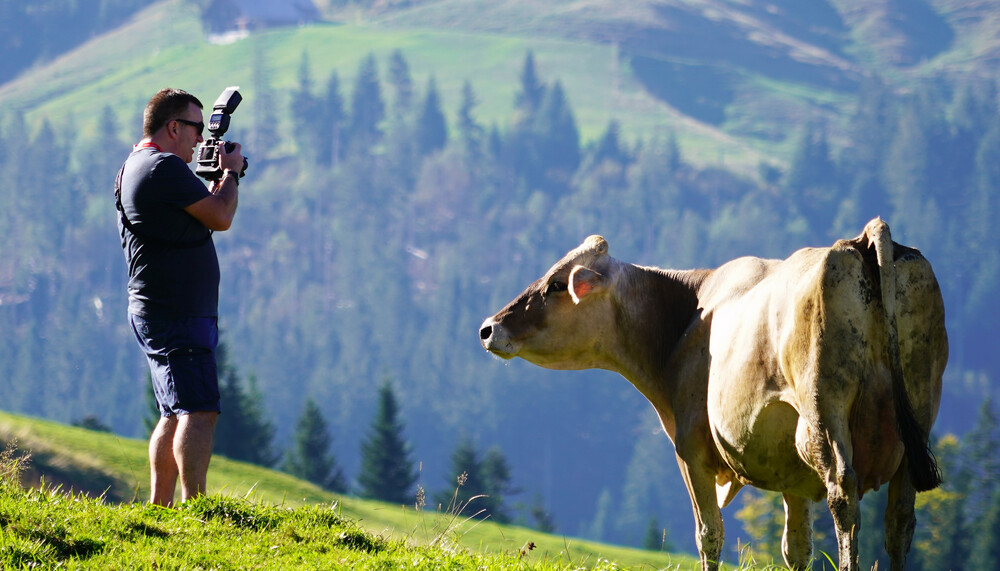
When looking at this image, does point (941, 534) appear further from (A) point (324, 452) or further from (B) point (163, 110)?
(B) point (163, 110)

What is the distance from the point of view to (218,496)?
664cm

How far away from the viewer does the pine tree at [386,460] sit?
84.6 m

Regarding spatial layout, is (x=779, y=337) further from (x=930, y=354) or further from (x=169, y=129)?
(x=169, y=129)

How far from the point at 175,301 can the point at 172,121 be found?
1142mm

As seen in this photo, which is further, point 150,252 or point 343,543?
point 150,252

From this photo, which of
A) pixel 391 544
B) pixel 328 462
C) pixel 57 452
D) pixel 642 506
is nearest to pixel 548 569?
pixel 391 544

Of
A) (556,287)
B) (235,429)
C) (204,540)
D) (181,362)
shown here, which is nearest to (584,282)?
(556,287)

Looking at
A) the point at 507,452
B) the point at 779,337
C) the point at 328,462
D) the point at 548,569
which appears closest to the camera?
the point at 548,569

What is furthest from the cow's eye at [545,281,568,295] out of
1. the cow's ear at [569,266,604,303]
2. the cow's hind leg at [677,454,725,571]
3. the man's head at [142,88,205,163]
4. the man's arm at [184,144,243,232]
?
the man's head at [142,88,205,163]

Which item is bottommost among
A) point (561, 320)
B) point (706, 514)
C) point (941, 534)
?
point (941, 534)

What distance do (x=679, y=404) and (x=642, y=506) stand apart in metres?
170

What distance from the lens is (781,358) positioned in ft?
20.9

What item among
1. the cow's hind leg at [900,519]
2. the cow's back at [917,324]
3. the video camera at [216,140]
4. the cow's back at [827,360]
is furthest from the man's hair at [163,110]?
the cow's hind leg at [900,519]

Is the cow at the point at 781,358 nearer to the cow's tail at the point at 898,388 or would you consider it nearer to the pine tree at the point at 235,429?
the cow's tail at the point at 898,388
